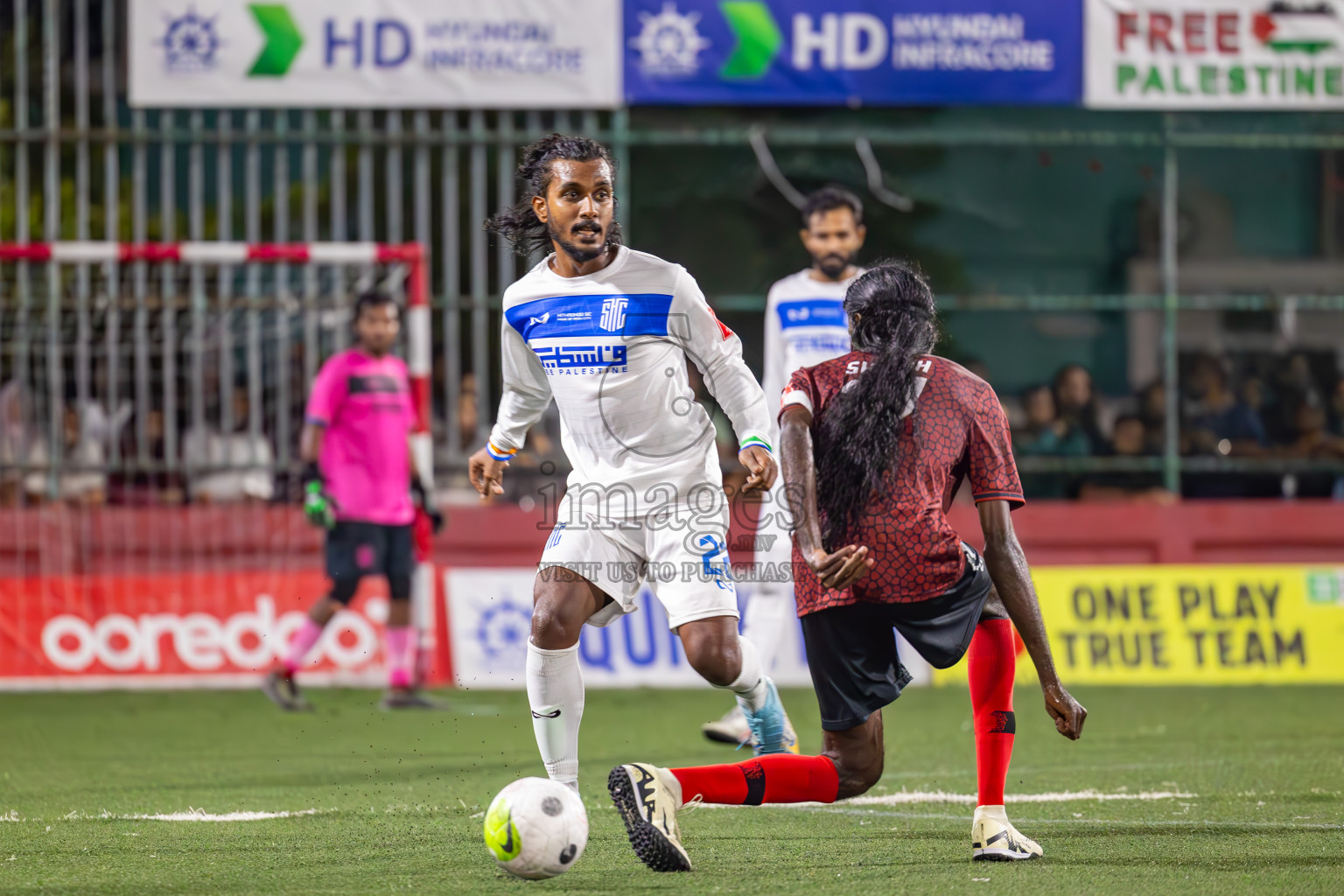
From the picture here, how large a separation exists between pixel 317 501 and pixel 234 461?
210 centimetres

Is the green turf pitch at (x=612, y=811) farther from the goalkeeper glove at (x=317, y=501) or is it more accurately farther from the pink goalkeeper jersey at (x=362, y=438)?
the pink goalkeeper jersey at (x=362, y=438)

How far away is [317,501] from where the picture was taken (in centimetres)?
966

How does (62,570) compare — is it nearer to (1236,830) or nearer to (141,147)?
(141,147)

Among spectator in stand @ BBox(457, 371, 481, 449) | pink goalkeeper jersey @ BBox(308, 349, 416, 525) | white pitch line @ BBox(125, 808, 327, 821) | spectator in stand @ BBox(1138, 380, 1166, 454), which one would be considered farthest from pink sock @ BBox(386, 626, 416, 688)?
spectator in stand @ BBox(1138, 380, 1166, 454)

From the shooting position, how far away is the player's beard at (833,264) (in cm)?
805

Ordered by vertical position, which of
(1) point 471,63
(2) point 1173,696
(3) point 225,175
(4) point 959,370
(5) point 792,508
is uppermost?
(1) point 471,63

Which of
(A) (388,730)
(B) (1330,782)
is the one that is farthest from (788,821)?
(A) (388,730)

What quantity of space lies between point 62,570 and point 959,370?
27.3 feet

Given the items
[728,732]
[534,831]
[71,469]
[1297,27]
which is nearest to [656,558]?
[534,831]

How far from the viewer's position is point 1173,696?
1046cm

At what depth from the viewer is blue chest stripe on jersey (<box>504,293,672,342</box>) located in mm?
5234

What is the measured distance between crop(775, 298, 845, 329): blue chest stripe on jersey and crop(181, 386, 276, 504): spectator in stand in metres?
4.77

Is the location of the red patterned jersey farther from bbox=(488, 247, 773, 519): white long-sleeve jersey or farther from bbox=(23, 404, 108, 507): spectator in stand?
bbox=(23, 404, 108, 507): spectator in stand

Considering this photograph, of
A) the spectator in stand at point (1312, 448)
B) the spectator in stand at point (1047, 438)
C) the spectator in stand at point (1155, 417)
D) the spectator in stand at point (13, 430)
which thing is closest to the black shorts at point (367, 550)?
the spectator in stand at point (13, 430)
